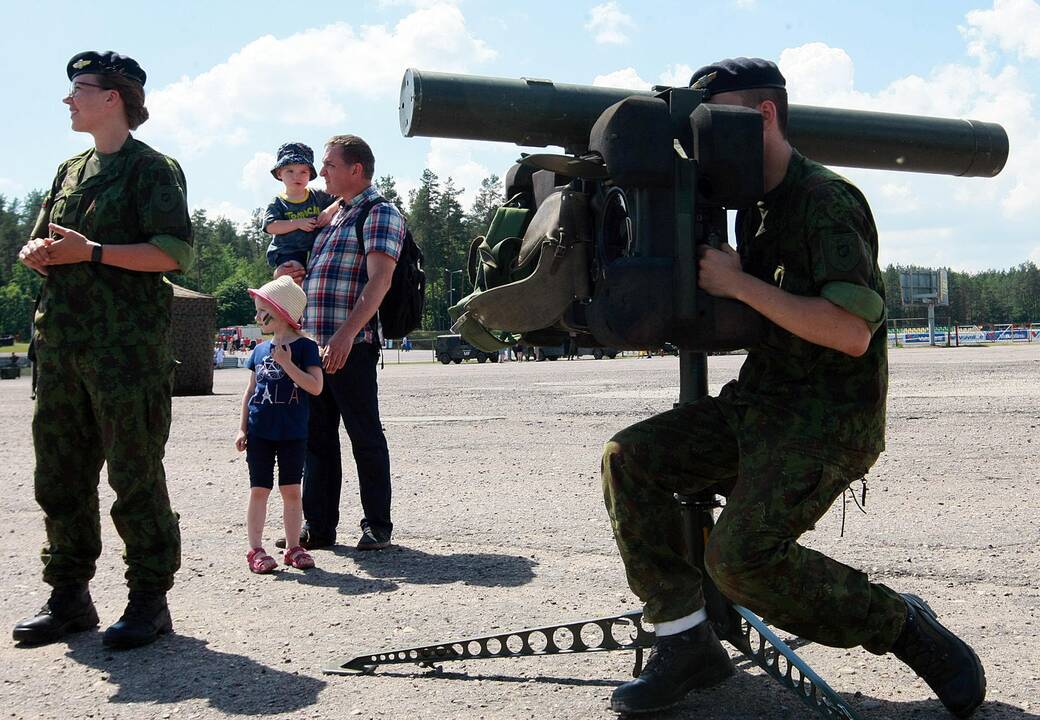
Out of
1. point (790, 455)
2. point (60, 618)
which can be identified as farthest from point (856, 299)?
point (60, 618)

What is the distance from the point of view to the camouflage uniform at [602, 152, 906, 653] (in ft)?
8.96

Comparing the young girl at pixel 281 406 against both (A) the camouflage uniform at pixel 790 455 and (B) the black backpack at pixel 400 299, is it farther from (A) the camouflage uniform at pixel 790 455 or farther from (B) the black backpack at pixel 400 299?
(A) the camouflage uniform at pixel 790 455

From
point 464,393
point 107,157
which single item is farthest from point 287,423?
point 464,393

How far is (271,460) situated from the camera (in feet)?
17.2

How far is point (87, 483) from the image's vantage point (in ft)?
13.3

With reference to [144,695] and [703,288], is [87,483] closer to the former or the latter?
[144,695]

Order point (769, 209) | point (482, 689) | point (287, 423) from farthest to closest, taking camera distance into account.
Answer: point (287, 423) < point (482, 689) < point (769, 209)

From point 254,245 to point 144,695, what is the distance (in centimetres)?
17695

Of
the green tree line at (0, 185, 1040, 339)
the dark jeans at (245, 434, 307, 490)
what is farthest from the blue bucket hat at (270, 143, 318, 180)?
the green tree line at (0, 185, 1040, 339)

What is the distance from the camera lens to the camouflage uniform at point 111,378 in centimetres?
388

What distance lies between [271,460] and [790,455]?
3.17 metres

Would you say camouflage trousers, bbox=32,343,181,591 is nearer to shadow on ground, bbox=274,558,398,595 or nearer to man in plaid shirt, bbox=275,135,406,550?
shadow on ground, bbox=274,558,398,595

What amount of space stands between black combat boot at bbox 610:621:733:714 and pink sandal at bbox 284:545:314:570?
2.42m

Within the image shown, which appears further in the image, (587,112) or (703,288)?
(587,112)
